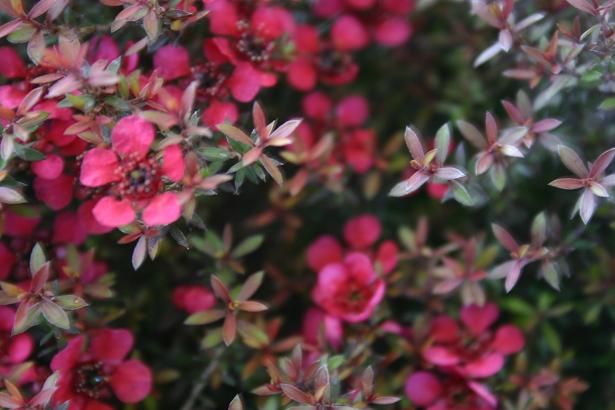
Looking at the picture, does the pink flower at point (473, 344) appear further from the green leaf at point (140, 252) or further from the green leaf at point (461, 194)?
the green leaf at point (140, 252)

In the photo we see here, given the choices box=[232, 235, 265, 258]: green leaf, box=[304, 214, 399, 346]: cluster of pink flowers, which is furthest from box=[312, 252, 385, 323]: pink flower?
box=[232, 235, 265, 258]: green leaf

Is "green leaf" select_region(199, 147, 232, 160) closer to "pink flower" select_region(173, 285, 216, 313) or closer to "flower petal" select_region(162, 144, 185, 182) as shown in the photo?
"flower petal" select_region(162, 144, 185, 182)

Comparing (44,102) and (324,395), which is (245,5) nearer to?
(44,102)

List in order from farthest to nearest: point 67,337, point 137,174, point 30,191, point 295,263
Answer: point 295,263
point 30,191
point 67,337
point 137,174

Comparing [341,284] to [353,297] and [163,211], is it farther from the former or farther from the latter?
[163,211]

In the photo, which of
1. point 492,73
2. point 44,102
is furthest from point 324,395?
point 492,73

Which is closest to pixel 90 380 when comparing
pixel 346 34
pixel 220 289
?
pixel 220 289

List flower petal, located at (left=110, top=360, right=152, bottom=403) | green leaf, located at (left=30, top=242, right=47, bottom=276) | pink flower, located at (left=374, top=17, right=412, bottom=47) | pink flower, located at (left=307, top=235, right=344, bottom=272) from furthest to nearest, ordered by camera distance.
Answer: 1. pink flower, located at (left=374, top=17, right=412, bottom=47)
2. pink flower, located at (left=307, top=235, right=344, bottom=272)
3. flower petal, located at (left=110, top=360, right=152, bottom=403)
4. green leaf, located at (left=30, top=242, right=47, bottom=276)
